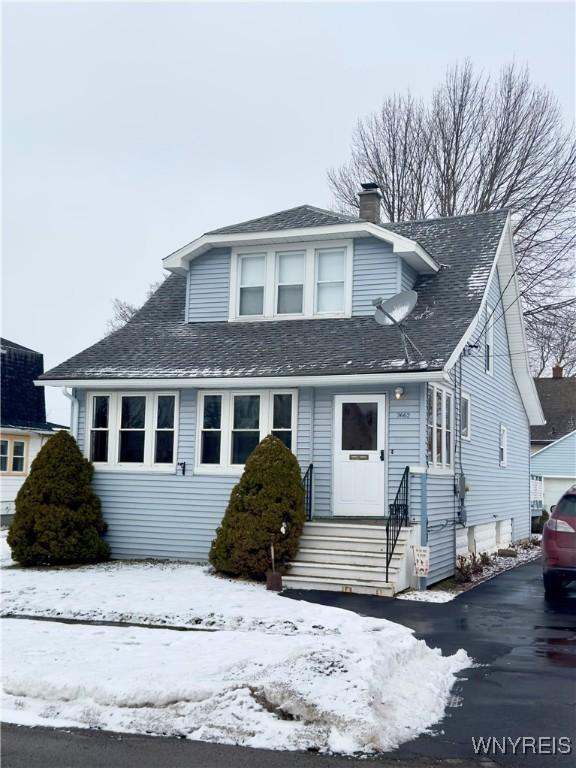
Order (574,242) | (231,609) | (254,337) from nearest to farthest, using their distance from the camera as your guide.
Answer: (231,609)
(254,337)
(574,242)

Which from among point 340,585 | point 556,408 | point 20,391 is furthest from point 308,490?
point 556,408

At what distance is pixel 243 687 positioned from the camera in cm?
658

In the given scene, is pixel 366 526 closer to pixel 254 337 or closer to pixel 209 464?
pixel 209 464

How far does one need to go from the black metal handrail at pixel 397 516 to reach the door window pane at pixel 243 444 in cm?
278

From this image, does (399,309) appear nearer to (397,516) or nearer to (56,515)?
(397,516)

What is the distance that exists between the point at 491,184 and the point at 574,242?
3565mm

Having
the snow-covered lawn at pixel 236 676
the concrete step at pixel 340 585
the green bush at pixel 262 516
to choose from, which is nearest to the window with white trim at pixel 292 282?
the green bush at pixel 262 516

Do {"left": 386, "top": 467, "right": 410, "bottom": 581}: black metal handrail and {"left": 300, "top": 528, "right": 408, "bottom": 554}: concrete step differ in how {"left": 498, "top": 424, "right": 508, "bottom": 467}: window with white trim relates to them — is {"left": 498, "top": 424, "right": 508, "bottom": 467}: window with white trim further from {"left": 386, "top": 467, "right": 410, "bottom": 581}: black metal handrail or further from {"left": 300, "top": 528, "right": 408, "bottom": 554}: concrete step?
{"left": 300, "top": 528, "right": 408, "bottom": 554}: concrete step

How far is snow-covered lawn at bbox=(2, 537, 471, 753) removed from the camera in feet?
19.9

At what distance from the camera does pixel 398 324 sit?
1359 cm

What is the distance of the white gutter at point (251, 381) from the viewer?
13.2 metres

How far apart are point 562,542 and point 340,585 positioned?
323 centimetres

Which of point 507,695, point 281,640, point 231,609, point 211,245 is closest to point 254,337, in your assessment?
point 211,245

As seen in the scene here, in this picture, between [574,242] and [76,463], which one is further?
[574,242]
